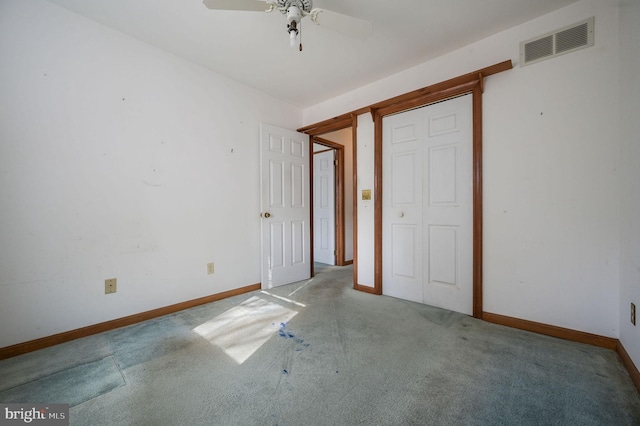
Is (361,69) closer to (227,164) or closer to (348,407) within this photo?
(227,164)

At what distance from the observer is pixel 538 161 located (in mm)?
2051

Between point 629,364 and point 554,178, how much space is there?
4.18 feet

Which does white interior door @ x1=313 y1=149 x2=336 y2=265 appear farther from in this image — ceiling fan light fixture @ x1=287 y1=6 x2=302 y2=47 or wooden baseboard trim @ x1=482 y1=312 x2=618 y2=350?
ceiling fan light fixture @ x1=287 y1=6 x2=302 y2=47

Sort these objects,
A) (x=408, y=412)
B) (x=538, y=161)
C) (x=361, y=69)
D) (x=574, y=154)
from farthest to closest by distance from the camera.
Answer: (x=361, y=69) < (x=538, y=161) < (x=574, y=154) < (x=408, y=412)

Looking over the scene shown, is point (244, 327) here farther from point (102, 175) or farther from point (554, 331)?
point (554, 331)

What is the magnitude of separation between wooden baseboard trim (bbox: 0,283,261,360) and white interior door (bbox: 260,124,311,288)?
0.76m

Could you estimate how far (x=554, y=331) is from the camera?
6.45 ft

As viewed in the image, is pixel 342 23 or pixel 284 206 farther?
pixel 284 206

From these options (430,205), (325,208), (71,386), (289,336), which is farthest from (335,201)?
(71,386)

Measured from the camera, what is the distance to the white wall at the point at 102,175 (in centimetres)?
179

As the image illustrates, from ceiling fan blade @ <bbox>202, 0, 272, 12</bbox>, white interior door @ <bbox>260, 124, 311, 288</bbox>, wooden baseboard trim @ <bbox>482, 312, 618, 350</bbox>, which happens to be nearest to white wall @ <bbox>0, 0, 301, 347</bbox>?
white interior door @ <bbox>260, 124, 311, 288</bbox>

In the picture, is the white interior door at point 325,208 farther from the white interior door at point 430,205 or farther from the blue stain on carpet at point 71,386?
the blue stain on carpet at point 71,386

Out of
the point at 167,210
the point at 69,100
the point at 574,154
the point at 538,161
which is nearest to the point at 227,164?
the point at 167,210

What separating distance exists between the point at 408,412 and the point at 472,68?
281cm
